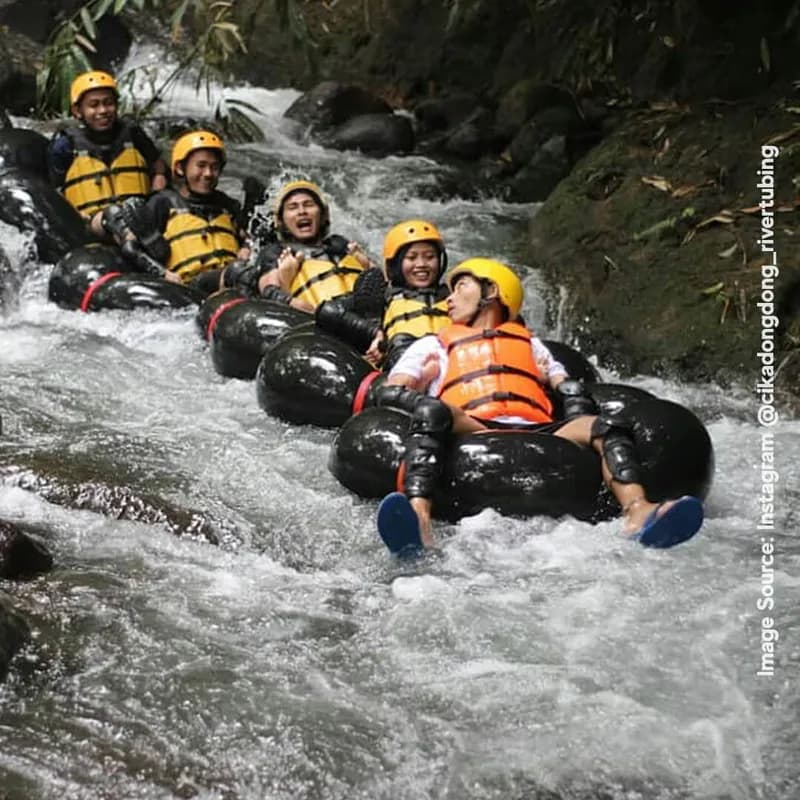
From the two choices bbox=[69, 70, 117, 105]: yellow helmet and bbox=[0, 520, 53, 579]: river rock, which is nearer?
bbox=[0, 520, 53, 579]: river rock

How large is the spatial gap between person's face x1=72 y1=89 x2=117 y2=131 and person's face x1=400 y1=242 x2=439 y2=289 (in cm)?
325

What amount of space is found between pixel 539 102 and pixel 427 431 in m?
7.84

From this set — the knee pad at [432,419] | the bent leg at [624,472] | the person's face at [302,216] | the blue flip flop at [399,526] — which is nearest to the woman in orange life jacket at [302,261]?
the person's face at [302,216]

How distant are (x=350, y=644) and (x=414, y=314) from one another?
8.99 ft

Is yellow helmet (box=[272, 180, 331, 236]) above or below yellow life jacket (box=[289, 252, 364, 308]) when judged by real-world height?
above

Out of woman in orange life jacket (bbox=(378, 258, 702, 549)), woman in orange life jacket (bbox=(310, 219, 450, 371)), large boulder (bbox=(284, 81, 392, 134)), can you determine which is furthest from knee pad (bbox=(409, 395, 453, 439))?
large boulder (bbox=(284, 81, 392, 134))

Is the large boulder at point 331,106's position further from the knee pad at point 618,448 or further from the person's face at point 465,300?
the knee pad at point 618,448

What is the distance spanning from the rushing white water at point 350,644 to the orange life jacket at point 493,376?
0.65 m

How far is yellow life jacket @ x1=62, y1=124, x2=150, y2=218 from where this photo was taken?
8.88 meters

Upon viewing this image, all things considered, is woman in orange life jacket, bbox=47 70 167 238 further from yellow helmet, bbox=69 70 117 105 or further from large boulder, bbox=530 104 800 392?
large boulder, bbox=530 104 800 392

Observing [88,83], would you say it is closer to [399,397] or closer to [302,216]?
[302,216]

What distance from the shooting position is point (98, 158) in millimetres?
8891

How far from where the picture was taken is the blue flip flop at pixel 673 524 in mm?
4617

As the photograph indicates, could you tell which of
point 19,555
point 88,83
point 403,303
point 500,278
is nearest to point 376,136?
point 88,83
